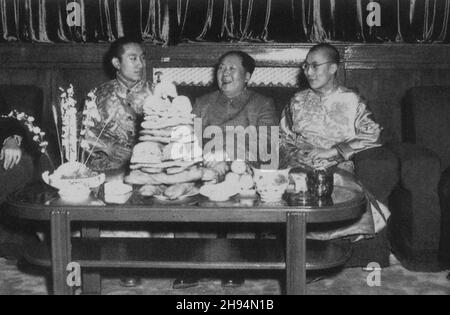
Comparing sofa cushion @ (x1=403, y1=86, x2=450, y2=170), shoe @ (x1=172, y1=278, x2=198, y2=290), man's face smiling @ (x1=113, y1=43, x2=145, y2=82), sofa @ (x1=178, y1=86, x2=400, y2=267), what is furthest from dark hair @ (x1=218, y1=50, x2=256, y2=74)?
shoe @ (x1=172, y1=278, x2=198, y2=290)

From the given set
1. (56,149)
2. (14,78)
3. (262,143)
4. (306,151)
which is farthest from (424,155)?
(14,78)

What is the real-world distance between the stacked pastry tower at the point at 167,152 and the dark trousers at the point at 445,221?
1.39 m

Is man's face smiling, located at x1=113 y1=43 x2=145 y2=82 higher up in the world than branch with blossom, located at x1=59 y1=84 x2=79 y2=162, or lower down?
higher up

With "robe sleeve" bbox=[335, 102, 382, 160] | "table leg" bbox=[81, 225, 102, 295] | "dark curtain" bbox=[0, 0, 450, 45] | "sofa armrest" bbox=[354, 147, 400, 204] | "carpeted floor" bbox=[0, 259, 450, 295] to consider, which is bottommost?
"carpeted floor" bbox=[0, 259, 450, 295]

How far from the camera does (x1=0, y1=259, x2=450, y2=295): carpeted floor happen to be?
295 cm

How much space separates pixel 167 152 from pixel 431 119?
2024 mm

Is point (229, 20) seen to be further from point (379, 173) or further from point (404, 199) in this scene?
point (404, 199)

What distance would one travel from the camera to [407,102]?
4.09m

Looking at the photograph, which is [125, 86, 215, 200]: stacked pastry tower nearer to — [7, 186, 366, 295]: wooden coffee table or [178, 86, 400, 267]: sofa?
[7, 186, 366, 295]: wooden coffee table

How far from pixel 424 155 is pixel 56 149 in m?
2.33

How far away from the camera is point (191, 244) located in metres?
2.75

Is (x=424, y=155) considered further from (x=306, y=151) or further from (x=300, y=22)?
(x=300, y=22)

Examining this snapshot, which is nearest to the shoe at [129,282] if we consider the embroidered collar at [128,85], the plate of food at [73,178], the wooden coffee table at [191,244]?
the wooden coffee table at [191,244]

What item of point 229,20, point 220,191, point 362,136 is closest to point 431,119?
point 362,136
